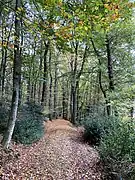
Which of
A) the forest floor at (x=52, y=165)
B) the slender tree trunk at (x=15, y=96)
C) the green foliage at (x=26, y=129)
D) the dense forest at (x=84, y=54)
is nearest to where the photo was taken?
the dense forest at (x=84, y=54)

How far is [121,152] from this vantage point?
6.87 metres

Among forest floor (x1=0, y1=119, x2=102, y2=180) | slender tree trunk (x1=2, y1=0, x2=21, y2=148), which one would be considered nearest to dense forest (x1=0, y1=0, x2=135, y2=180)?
slender tree trunk (x1=2, y1=0, x2=21, y2=148)

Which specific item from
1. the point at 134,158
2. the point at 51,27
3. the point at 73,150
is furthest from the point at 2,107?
the point at 134,158

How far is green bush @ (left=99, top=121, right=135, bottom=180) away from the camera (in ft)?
20.3

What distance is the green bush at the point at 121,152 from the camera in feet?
20.3

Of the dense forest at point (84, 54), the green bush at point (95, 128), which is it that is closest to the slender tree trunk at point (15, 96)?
the dense forest at point (84, 54)

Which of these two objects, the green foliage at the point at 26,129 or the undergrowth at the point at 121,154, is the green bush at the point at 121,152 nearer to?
the undergrowth at the point at 121,154

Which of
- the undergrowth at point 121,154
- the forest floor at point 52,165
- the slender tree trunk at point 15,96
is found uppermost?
the slender tree trunk at point 15,96

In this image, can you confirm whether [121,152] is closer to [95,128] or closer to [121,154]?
[121,154]

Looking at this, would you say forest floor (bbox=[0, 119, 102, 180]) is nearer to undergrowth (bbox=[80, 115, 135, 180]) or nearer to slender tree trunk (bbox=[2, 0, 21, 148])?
undergrowth (bbox=[80, 115, 135, 180])

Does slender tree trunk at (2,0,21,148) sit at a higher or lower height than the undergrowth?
higher

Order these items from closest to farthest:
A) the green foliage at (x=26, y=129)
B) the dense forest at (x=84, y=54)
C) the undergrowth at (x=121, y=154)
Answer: the dense forest at (x=84, y=54) → the undergrowth at (x=121, y=154) → the green foliage at (x=26, y=129)

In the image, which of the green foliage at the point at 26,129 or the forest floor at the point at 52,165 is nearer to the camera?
the forest floor at the point at 52,165

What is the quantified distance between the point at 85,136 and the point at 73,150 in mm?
3111
